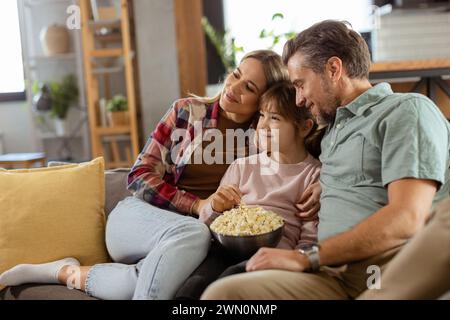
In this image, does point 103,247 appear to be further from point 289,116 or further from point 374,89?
point 374,89

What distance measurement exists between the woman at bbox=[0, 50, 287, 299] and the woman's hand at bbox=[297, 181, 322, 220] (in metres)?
0.30

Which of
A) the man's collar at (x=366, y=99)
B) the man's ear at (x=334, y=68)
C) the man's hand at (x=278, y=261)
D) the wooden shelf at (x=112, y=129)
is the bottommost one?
the wooden shelf at (x=112, y=129)

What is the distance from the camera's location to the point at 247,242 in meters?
1.29

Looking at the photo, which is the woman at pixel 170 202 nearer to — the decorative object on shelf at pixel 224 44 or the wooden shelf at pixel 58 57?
the decorative object on shelf at pixel 224 44

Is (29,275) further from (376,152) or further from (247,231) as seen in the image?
(376,152)

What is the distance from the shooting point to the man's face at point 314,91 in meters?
1.42

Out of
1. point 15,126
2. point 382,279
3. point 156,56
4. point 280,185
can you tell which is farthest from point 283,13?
point 382,279

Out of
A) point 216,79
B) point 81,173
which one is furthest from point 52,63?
point 81,173

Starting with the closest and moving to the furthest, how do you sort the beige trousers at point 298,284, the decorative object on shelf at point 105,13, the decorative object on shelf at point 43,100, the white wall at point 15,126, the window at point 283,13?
1. the beige trousers at point 298,284
2. the decorative object on shelf at point 105,13
3. the decorative object on shelf at point 43,100
4. the window at point 283,13
5. the white wall at point 15,126

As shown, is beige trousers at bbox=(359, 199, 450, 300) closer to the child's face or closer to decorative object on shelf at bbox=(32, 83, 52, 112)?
the child's face

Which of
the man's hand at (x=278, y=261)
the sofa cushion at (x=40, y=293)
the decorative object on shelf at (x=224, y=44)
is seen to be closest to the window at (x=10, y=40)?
the decorative object on shelf at (x=224, y=44)

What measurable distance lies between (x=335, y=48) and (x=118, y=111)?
3.12m

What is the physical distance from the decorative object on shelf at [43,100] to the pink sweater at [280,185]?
3.15 metres

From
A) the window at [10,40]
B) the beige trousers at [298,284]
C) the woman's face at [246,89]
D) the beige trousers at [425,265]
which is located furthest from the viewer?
the window at [10,40]
